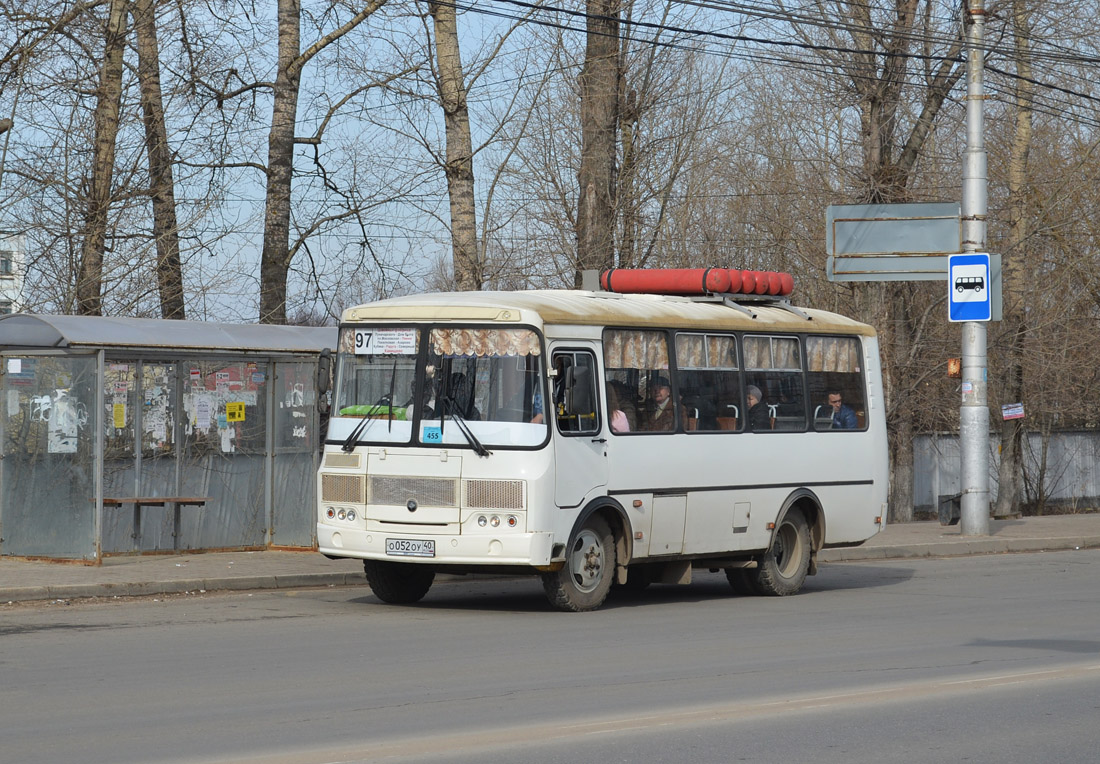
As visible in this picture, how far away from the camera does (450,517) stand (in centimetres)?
1297

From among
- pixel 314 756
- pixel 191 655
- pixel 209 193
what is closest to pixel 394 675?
pixel 191 655

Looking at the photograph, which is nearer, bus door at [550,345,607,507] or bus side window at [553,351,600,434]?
bus door at [550,345,607,507]

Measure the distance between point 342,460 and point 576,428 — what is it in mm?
2138

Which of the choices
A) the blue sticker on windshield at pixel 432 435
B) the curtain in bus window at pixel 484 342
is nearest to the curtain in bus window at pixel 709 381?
the curtain in bus window at pixel 484 342

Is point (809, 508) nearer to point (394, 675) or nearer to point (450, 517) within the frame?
point (450, 517)

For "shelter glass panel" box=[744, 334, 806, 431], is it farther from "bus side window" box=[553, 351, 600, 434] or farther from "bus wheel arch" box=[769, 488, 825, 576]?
"bus side window" box=[553, 351, 600, 434]

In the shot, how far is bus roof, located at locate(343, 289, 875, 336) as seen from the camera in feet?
43.7

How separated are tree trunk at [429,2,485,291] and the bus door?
8.92 meters

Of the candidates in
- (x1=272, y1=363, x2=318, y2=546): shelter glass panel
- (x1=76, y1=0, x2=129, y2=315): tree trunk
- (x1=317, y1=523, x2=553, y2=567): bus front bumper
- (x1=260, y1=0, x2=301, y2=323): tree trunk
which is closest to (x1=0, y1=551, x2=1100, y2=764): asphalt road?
(x1=317, y1=523, x2=553, y2=567): bus front bumper

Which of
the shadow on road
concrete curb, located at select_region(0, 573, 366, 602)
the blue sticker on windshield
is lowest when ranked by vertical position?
the shadow on road

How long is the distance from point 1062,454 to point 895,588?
24.0m

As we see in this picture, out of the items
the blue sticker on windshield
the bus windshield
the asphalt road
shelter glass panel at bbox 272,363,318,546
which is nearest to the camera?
the asphalt road

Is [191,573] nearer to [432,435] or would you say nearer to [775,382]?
[432,435]

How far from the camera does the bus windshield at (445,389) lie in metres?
13.1
